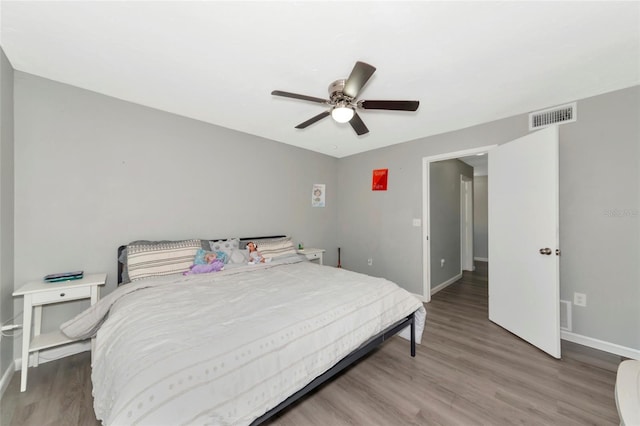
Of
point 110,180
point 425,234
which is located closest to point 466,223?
point 425,234

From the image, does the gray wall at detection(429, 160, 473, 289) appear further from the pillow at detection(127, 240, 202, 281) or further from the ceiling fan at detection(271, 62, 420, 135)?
the pillow at detection(127, 240, 202, 281)

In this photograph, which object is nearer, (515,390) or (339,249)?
(515,390)

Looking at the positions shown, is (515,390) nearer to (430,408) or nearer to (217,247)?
(430,408)

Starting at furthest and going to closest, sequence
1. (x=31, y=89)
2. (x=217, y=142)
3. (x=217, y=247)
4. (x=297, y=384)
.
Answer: (x=217, y=142), (x=217, y=247), (x=31, y=89), (x=297, y=384)

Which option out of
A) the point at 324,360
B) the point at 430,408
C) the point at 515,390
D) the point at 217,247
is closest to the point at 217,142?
the point at 217,247

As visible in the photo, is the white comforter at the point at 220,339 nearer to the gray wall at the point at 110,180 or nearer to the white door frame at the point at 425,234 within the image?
the gray wall at the point at 110,180

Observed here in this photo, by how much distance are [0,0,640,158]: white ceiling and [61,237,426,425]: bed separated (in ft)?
5.70

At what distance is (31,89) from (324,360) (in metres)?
3.40

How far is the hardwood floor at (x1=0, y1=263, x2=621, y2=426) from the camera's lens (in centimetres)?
156

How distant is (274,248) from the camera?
3.29 meters

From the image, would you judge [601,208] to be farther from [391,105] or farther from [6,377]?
[6,377]

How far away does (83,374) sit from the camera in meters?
1.99

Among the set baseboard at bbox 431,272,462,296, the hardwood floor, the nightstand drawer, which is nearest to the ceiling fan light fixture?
the hardwood floor

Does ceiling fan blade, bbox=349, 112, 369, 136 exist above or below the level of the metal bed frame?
above
